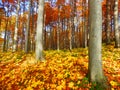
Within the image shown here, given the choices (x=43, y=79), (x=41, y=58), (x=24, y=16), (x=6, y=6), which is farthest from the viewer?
(x=24, y=16)

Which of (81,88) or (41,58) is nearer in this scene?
(81,88)

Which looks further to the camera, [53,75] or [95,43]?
[53,75]

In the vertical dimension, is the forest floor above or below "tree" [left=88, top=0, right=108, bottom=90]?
below

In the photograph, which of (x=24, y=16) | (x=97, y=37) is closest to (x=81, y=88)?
(x=97, y=37)

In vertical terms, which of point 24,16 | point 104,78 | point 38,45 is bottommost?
point 104,78

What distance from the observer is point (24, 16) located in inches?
1697

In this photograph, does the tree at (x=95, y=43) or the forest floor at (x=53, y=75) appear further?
the forest floor at (x=53, y=75)

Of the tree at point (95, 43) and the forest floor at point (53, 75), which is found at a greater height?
the tree at point (95, 43)

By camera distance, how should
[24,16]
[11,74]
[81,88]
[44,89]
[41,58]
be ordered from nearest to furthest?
[81,88]
[44,89]
[11,74]
[41,58]
[24,16]

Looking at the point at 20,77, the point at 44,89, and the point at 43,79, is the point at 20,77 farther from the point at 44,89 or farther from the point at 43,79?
the point at 44,89

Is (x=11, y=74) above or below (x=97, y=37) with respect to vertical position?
below

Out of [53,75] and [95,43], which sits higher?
[95,43]

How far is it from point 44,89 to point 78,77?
1.53 meters

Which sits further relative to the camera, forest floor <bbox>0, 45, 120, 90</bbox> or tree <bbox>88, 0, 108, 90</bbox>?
forest floor <bbox>0, 45, 120, 90</bbox>
